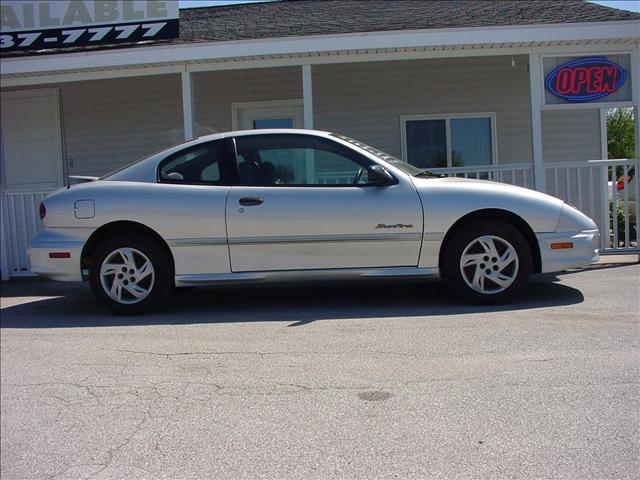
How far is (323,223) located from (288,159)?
2.60 ft

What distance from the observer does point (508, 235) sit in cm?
562

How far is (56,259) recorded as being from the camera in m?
5.93

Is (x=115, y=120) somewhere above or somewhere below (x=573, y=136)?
above

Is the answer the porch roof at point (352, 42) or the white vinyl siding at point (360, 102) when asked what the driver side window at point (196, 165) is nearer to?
the porch roof at point (352, 42)

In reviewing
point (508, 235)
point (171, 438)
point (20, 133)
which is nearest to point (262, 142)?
point (508, 235)

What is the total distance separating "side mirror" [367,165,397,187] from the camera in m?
5.64

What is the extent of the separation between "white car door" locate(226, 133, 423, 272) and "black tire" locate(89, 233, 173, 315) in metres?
0.68

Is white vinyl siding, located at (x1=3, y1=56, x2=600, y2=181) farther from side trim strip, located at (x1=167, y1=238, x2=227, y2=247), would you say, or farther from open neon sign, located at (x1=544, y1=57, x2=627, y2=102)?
side trim strip, located at (x1=167, y1=238, x2=227, y2=247)

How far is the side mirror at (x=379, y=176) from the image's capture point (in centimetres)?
564

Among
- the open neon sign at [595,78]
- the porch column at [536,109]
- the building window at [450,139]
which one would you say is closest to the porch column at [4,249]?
the building window at [450,139]

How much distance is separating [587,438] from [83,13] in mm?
8635

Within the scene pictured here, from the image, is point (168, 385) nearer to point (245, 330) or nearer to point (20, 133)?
point (245, 330)

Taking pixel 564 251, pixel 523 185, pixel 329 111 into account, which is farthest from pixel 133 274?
pixel 329 111

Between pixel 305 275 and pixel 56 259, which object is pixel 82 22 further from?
pixel 305 275
